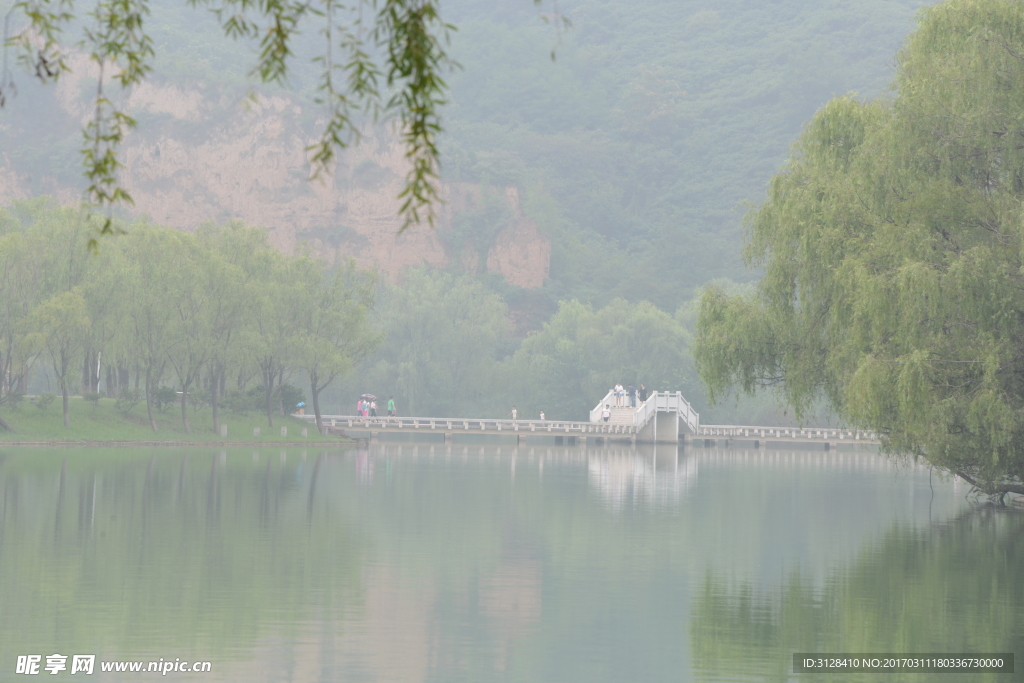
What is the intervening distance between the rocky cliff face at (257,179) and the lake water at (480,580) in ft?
247

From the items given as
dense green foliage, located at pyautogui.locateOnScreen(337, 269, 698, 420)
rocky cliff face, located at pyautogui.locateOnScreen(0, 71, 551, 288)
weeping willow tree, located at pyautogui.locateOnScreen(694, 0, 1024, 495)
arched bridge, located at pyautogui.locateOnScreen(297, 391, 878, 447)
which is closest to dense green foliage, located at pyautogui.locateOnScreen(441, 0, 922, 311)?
rocky cliff face, located at pyautogui.locateOnScreen(0, 71, 551, 288)

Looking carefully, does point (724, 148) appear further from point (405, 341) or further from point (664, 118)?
point (405, 341)

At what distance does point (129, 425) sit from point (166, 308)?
510cm

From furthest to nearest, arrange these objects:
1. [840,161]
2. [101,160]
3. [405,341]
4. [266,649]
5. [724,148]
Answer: [724,148] → [405,341] → [840,161] → [266,649] → [101,160]

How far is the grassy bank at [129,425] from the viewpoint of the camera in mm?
47344

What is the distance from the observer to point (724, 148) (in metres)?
143

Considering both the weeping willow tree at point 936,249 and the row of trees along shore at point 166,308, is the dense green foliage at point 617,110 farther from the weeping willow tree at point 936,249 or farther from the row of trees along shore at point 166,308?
the weeping willow tree at point 936,249

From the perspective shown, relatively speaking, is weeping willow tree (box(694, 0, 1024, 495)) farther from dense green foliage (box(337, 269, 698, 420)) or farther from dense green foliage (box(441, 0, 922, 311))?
dense green foliage (box(441, 0, 922, 311))

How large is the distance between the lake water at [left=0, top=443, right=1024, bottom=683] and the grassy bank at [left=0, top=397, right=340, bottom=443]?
1633 cm

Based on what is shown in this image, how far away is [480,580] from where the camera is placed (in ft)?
53.5

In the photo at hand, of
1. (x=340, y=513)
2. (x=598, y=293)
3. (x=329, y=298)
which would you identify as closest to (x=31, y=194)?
(x=598, y=293)

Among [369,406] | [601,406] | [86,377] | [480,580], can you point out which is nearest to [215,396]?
[86,377]

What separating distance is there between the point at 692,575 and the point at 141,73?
13.3 metres

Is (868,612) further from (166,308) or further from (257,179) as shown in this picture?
(257,179)
